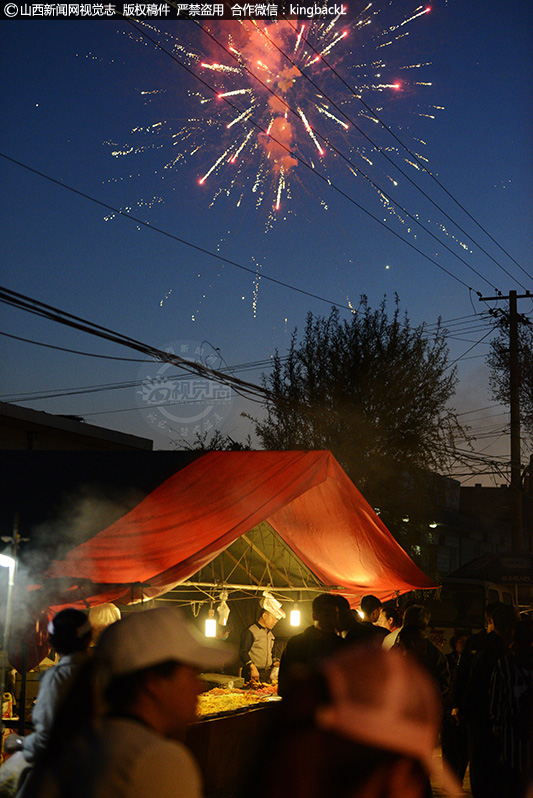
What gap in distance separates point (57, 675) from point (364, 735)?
2.21 metres

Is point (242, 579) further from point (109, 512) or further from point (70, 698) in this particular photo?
point (70, 698)

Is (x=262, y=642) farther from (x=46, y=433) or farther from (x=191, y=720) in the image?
(x=46, y=433)

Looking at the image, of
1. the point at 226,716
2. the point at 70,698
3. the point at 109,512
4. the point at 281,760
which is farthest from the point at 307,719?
the point at 109,512

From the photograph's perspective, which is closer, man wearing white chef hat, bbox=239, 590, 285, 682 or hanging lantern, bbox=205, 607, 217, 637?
hanging lantern, bbox=205, 607, 217, 637

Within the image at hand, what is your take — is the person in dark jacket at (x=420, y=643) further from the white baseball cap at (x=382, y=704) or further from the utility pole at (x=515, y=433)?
the utility pole at (x=515, y=433)

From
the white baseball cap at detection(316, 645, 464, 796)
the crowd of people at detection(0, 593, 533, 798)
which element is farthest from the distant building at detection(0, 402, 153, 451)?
the white baseball cap at detection(316, 645, 464, 796)

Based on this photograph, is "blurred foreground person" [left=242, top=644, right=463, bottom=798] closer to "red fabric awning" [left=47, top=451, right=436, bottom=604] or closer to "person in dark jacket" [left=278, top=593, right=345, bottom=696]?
"person in dark jacket" [left=278, top=593, right=345, bottom=696]

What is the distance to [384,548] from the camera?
11.2 meters

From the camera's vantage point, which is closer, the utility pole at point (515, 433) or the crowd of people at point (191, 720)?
the crowd of people at point (191, 720)

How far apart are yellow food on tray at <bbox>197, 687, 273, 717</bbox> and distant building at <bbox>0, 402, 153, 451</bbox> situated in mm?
9436

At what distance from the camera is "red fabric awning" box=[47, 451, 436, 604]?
707 centimetres

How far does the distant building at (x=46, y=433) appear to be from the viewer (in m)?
19.8

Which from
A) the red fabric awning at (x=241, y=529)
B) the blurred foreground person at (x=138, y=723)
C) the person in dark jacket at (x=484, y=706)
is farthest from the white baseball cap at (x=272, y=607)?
the blurred foreground person at (x=138, y=723)

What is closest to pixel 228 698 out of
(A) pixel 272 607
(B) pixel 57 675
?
(A) pixel 272 607
